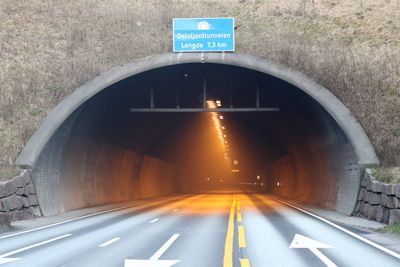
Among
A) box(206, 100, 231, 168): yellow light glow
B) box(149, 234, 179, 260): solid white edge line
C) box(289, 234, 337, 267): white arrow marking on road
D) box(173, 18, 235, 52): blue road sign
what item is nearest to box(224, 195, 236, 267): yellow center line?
box(149, 234, 179, 260): solid white edge line

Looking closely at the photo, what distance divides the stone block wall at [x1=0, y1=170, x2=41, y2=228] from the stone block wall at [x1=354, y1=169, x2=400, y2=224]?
13072mm

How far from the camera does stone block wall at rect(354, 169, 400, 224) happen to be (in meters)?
16.9

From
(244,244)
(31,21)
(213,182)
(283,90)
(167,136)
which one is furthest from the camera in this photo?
(213,182)

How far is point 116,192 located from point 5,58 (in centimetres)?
1149

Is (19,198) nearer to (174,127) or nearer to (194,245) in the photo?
(194,245)

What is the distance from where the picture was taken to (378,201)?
18531 mm

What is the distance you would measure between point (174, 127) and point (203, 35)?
19.0 m

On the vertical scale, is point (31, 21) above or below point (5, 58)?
above

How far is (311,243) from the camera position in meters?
13.3

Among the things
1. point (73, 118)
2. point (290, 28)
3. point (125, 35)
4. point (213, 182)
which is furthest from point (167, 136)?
point (213, 182)

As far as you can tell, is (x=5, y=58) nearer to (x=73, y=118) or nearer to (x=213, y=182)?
(x=73, y=118)

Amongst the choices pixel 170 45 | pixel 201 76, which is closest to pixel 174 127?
pixel 170 45

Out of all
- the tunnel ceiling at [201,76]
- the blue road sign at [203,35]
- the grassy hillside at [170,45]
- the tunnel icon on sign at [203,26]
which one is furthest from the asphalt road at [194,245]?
the tunnel icon on sign at [203,26]

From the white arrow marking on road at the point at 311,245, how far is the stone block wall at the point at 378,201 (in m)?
3.96
